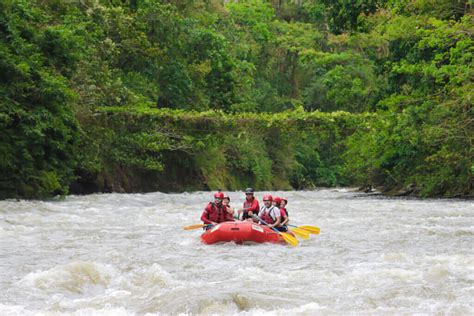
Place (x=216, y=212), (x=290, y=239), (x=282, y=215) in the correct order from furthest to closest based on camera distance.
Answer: (x=216, y=212) → (x=282, y=215) → (x=290, y=239)

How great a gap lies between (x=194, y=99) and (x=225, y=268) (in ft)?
83.1

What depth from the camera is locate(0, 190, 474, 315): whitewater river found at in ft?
28.7

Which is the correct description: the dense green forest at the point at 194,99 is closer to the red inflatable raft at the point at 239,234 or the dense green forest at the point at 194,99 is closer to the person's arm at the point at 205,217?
the person's arm at the point at 205,217

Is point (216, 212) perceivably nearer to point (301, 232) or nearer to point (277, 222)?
point (277, 222)

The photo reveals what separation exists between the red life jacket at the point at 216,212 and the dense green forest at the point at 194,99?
23.7 ft

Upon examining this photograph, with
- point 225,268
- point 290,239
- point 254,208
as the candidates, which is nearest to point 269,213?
point 254,208

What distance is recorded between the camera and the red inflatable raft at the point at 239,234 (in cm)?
1416

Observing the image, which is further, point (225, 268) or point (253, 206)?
point (253, 206)

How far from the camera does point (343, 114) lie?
27.8m

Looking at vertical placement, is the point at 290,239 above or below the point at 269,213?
below

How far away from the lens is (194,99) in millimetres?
36375

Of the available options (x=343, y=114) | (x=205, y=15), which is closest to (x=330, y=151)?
(x=205, y=15)

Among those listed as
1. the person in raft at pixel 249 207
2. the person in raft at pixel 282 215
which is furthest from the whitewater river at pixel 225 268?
the person in raft at pixel 249 207

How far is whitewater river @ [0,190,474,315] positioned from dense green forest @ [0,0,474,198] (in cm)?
400
